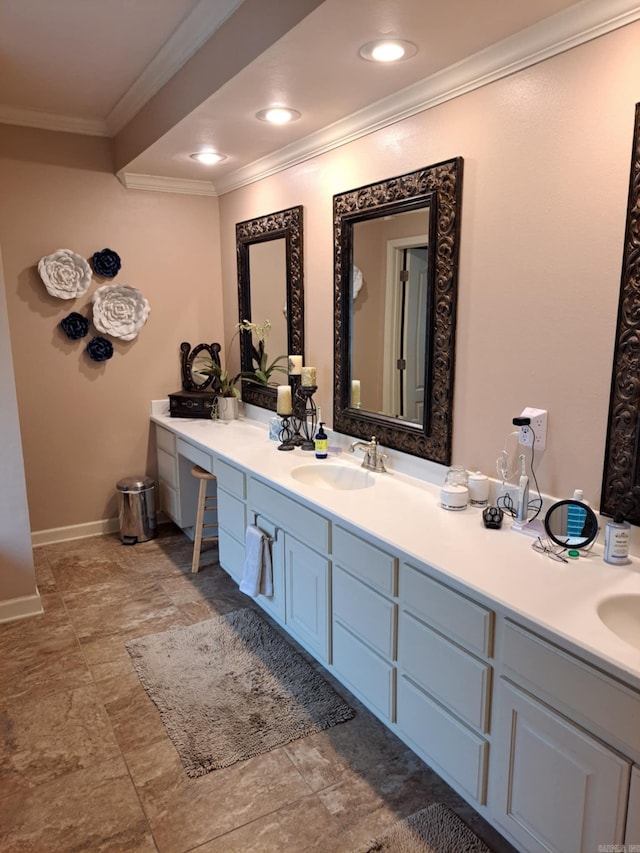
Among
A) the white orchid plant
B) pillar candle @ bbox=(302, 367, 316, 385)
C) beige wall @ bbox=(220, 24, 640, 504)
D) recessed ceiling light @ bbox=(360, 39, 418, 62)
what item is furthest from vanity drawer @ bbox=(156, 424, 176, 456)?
recessed ceiling light @ bbox=(360, 39, 418, 62)

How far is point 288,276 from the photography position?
3299mm

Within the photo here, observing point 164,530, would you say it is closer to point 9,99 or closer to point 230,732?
point 230,732

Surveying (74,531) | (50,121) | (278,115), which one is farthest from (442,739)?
(50,121)

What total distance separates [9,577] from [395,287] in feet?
7.68

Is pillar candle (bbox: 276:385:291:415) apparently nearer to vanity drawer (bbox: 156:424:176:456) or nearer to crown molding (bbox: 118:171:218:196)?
vanity drawer (bbox: 156:424:176:456)

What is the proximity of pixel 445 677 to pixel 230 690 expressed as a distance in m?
1.06

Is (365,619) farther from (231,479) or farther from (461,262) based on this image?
(461,262)

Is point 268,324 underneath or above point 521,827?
above

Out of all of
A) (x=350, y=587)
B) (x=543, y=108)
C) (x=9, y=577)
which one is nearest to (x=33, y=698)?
(x=9, y=577)

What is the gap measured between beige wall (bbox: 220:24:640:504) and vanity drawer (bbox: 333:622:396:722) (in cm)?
80

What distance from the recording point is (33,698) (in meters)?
2.39

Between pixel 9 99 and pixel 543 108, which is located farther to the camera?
pixel 9 99

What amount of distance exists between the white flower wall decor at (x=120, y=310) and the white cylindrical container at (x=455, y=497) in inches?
102

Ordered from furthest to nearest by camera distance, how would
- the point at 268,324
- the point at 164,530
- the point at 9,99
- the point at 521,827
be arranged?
the point at 164,530
the point at 268,324
the point at 9,99
the point at 521,827
